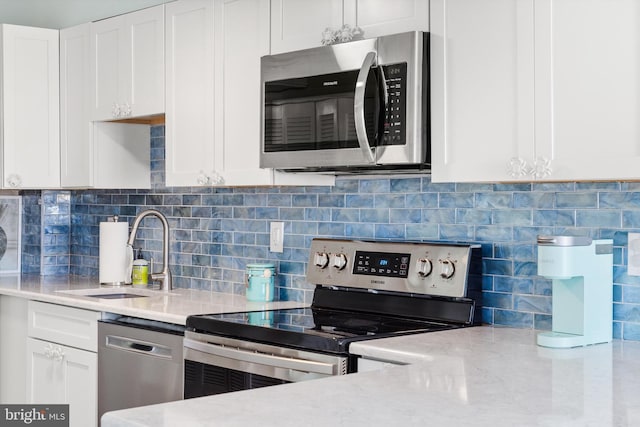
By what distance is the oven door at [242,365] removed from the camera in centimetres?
255

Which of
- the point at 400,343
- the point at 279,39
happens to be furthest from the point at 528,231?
the point at 279,39

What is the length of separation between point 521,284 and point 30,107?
8.93 ft

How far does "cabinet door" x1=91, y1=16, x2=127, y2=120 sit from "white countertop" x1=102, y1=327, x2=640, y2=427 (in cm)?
216

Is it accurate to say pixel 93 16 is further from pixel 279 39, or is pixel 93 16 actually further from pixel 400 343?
pixel 400 343

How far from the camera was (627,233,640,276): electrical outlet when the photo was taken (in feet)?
8.31

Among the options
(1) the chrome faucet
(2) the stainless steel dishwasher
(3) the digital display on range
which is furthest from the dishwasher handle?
(3) the digital display on range

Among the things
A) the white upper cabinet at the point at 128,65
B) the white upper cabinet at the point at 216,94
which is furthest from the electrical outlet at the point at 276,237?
the white upper cabinet at the point at 128,65

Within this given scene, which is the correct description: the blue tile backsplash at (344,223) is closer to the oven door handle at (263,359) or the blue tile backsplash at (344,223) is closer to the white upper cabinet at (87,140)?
the white upper cabinet at (87,140)

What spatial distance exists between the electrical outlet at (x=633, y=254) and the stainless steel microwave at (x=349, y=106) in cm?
65

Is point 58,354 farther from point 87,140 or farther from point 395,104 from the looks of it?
point 395,104

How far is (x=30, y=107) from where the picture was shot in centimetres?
438

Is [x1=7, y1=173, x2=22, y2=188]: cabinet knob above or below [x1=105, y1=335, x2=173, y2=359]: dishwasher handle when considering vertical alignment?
above

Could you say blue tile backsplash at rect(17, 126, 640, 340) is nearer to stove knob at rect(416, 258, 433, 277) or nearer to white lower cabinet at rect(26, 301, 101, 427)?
stove knob at rect(416, 258, 433, 277)

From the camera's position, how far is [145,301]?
3578 mm
